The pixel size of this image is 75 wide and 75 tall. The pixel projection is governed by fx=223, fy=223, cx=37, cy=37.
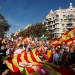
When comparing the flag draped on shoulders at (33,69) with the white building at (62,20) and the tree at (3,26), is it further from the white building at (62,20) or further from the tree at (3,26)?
the white building at (62,20)

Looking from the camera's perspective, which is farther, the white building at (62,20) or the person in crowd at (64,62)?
the white building at (62,20)

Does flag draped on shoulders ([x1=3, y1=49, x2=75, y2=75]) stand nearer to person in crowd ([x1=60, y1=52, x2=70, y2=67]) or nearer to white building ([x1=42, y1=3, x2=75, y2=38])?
person in crowd ([x1=60, y1=52, x2=70, y2=67])

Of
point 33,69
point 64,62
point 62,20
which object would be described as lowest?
point 33,69

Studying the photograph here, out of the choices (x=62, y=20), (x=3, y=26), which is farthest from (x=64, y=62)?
(x=62, y=20)

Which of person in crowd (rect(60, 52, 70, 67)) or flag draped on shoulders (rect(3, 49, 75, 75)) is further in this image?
person in crowd (rect(60, 52, 70, 67))

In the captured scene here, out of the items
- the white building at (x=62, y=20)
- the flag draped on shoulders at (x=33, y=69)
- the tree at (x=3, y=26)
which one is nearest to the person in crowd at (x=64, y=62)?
the flag draped on shoulders at (x=33, y=69)

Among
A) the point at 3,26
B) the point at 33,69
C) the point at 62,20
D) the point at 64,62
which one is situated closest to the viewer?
the point at 33,69

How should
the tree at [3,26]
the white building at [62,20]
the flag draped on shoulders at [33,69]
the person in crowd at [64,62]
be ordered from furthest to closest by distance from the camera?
the white building at [62,20] < the tree at [3,26] < the person in crowd at [64,62] < the flag draped on shoulders at [33,69]

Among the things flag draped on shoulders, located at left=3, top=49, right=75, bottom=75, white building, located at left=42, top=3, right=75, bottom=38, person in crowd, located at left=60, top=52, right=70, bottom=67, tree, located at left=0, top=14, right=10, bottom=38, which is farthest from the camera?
white building, located at left=42, top=3, right=75, bottom=38

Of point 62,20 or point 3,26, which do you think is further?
point 62,20

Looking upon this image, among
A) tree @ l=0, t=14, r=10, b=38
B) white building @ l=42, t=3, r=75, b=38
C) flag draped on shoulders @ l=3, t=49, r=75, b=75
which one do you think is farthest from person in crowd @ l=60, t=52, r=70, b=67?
white building @ l=42, t=3, r=75, b=38

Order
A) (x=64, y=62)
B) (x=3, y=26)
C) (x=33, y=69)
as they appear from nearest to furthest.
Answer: (x=33, y=69)
(x=64, y=62)
(x=3, y=26)

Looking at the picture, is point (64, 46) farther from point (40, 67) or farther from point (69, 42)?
point (40, 67)

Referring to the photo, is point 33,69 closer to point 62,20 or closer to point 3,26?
point 3,26
